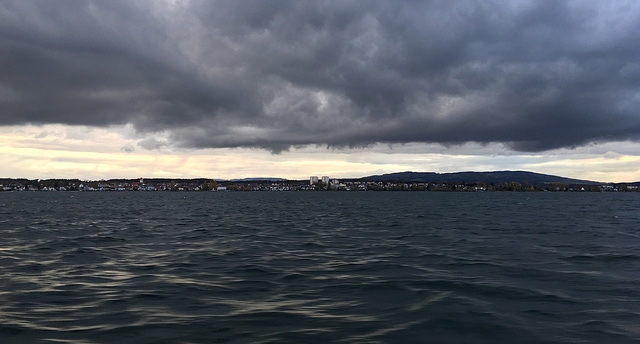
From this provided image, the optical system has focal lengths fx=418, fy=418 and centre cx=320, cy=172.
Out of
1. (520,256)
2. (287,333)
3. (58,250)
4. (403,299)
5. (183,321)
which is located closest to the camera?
(287,333)

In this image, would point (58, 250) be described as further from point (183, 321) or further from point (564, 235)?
point (564, 235)

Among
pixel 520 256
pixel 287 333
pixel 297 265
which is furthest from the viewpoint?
pixel 520 256

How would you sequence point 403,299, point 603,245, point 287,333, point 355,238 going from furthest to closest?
1. point 355,238
2. point 603,245
3. point 403,299
4. point 287,333

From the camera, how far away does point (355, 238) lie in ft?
99.2

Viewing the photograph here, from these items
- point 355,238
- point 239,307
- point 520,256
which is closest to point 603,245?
point 520,256

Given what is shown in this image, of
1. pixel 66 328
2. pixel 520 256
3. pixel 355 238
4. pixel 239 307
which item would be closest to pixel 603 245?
pixel 520 256

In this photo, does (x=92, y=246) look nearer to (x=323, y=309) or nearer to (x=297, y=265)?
(x=297, y=265)

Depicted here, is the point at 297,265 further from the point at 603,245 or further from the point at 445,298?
the point at 603,245

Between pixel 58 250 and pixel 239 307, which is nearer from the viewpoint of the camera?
pixel 239 307

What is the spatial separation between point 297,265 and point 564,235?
23.4 metres

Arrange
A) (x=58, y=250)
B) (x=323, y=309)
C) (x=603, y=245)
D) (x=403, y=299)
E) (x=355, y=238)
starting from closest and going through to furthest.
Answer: (x=323, y=309), (x=403, y=299), (x=58, y=250), (x=603, y=245), (x=355, y=238)

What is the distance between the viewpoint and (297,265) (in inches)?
761

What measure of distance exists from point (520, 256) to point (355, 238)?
11564mm

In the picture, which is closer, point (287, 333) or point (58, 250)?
point (287, 333)
